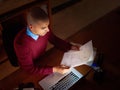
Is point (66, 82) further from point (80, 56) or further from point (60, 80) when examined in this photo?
point (80, 56)

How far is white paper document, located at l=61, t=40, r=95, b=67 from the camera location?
4.85 ft

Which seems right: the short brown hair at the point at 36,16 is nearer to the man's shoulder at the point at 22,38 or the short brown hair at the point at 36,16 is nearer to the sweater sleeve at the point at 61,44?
the man's shoulder at the point at 22,38

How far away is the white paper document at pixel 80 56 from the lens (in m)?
1.48

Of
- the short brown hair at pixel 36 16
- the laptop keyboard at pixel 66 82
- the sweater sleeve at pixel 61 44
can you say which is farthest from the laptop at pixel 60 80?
the short brown hair at pixel 36 16

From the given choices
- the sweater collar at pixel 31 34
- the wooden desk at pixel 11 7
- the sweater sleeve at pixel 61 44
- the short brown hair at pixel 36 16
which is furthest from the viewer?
the wooden desk at pixel 11 7

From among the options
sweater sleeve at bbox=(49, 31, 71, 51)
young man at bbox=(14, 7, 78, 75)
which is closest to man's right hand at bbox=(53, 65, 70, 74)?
young man at bbox=(14, 7, 78, 75)

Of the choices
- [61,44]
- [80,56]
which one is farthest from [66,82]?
[61,44]

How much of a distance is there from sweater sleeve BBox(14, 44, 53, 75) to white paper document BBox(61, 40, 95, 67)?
157 millimetres

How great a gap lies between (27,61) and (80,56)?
39 centimetres

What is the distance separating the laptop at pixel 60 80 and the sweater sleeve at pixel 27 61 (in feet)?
0.17

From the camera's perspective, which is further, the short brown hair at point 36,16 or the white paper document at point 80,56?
the white paper document at point 80,56

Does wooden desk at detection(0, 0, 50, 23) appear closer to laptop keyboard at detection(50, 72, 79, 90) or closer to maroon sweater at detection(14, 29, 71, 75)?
maroon sweater at detection(14, 29, 71, 75)

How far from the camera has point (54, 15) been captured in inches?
127

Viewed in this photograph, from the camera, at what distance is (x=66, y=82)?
1.38m
